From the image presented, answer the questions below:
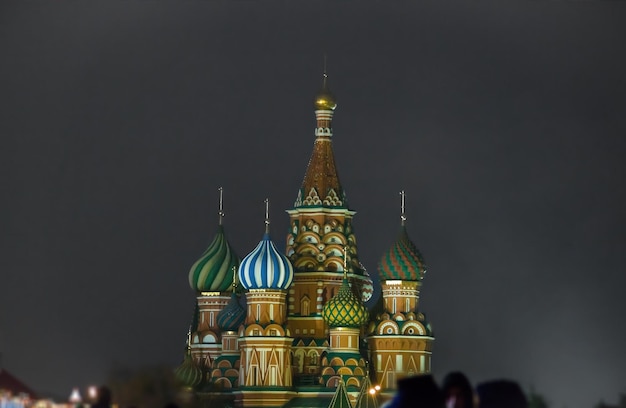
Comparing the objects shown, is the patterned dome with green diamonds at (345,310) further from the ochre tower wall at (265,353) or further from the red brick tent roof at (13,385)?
the red brick tent roof at (13,385)

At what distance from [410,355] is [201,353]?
4.61 m

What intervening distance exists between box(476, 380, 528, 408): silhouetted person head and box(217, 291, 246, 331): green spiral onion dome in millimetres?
34589

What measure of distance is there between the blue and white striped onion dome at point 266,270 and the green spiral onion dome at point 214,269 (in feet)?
7.46

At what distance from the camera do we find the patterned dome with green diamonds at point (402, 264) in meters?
50.2

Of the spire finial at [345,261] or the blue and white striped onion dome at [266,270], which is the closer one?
the blue and white striped onion dome at [266,270]

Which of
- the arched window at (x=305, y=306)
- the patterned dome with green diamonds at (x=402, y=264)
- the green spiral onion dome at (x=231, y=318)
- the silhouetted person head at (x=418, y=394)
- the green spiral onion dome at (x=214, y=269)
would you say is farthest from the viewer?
the green spiral onion dome at (x=214, y=269)

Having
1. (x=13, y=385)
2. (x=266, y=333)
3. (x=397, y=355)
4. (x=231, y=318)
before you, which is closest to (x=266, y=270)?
(x=266, y=333)

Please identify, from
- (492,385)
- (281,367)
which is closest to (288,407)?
(281,367)

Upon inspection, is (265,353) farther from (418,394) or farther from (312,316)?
(418,394)

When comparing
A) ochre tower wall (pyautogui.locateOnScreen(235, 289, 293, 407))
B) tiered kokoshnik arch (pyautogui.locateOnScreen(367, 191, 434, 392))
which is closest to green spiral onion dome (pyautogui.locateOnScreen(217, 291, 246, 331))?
ochre tower wall (pyautogui.locateOnScreen(235, 289, 293, 407))

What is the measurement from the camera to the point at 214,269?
172 ft

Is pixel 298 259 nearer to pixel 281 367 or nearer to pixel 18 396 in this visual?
pixel 281 367

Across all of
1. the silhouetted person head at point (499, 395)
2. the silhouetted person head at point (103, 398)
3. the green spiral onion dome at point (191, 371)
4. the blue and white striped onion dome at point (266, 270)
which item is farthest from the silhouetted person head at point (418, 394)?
the blue and white striped onion dome at point (266, 270)

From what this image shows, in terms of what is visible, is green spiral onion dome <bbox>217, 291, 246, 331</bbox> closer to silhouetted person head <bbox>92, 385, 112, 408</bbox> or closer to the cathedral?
the cathedral
